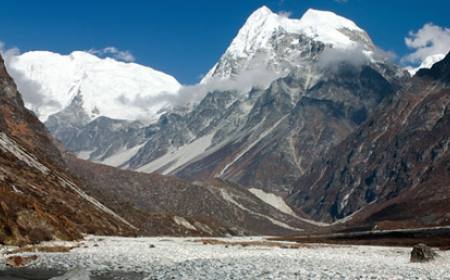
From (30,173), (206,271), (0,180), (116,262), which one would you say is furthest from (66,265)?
(30,173)

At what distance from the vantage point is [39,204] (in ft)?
334

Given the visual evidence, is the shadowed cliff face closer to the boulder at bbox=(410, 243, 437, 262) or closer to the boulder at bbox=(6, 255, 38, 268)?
the boulder at bbox=(6, 255, 38, 268)

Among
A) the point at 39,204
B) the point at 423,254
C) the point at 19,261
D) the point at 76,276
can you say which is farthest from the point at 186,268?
the point at 39,204

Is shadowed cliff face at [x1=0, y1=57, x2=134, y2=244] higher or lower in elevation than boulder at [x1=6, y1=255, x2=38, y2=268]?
higher

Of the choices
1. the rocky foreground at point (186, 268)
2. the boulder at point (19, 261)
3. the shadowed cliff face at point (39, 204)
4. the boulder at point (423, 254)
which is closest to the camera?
the rocky foreground at point (186, 268)

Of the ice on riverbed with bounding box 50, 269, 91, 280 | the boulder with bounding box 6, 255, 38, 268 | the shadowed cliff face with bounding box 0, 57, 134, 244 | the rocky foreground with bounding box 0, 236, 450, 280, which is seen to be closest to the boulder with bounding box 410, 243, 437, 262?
the rocky foreground with bounding box 0, 236, 450, 280

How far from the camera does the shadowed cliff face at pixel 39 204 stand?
7744cm

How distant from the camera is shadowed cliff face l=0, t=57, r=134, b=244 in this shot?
77438 millimetres

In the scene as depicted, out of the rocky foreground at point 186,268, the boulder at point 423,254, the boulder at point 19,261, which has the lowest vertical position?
the boulder at point 19,261

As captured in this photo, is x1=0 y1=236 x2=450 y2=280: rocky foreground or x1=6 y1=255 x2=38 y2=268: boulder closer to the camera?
x1=0 y1=236 x2=450 y2=280: rocky foreground

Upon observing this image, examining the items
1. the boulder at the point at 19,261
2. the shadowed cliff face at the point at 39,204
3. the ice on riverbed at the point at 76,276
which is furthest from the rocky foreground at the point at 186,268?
the shadowed cliff face at the point at 39,204

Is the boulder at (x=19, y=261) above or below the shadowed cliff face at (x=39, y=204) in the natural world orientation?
below

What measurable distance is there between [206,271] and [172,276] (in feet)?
10.1

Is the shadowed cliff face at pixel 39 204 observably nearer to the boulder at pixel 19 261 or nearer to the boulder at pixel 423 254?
the boulder at pixel 19 261
